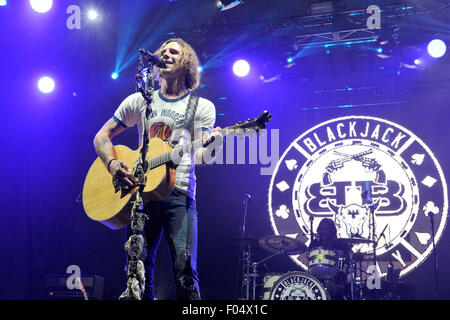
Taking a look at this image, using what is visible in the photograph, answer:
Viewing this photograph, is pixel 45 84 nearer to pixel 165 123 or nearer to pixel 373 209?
pixel 165 123

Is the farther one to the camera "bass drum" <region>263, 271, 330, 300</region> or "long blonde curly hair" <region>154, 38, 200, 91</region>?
"bass drum" <region>263, 271, 330, 300</region>

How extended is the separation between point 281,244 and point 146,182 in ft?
11.8

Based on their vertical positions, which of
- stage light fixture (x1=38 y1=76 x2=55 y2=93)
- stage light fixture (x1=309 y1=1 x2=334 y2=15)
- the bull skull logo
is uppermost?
stage light fixture (x1=309 y1=1 x2=334 y2=15)

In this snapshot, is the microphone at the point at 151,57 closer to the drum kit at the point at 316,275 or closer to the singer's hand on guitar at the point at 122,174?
the singer's hand on guitar at the point at 122,174

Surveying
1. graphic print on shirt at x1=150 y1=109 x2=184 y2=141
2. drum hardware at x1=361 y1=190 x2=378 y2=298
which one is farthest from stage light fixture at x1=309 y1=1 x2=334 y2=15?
graphic print on shirt at x1=150 y1=109 x2=184 y2=141

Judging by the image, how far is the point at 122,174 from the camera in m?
3.19

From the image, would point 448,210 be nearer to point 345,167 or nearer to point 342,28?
point 345,167

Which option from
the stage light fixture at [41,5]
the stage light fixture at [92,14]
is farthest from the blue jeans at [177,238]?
the stage light fixture at [41,5]

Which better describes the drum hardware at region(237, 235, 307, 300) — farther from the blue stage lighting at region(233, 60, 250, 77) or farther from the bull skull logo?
the blue stage lighting at region(233, 60, 250, 77)

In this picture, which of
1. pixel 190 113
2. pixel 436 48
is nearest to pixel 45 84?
pixel 190 113

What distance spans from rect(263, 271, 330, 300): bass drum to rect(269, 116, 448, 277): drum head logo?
1.55m

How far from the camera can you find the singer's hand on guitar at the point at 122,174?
10.4ft

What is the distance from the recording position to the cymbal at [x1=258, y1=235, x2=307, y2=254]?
20.2 feet
